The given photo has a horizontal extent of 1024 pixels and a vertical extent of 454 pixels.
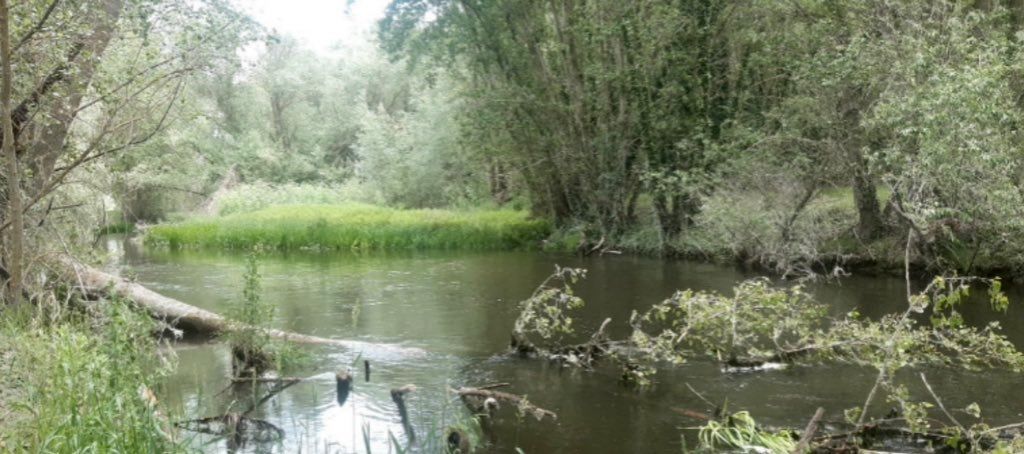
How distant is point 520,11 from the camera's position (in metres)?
25.0

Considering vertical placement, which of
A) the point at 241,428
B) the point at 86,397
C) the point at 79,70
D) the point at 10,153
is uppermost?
the point at 79,70

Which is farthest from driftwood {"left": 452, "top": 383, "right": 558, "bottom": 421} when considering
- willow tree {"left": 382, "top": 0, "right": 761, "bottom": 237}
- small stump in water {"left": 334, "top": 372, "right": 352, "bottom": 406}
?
willow tree {"left": 382, "top": 0, "right": 761, "bottom": 237}

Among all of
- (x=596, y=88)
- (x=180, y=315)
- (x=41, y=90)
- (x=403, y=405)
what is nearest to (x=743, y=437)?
(x=403, y=405)

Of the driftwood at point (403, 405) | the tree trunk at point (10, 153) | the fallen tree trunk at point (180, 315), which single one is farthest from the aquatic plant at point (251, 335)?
the tree trunk at point (10, 153)

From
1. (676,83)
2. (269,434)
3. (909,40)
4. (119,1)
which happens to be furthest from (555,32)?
(269,434)

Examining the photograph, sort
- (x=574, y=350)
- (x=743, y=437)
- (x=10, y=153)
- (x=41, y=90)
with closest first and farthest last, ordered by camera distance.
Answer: (x=10, y=153)
(x=743, y=437)
(x=41, y=90)
(x=574, y=350)

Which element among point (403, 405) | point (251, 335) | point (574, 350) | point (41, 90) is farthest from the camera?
point (574, 350)

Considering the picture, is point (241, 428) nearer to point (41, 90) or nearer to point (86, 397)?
point (86, 397)

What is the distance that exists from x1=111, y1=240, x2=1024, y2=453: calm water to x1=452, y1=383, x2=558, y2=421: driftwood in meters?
0.14

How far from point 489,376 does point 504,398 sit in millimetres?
1521

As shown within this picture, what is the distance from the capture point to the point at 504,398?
329 inches

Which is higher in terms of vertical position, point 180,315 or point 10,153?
point 10,153

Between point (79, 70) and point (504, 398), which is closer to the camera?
point (79, 70)

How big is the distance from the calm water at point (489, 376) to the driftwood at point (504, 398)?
137 mm
